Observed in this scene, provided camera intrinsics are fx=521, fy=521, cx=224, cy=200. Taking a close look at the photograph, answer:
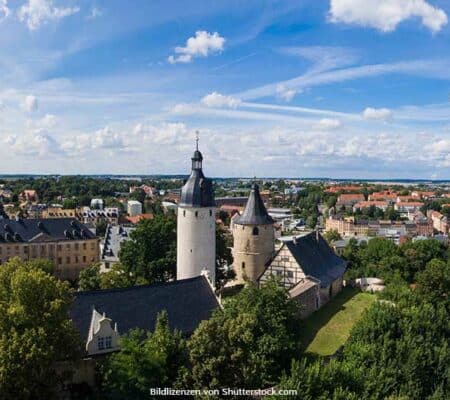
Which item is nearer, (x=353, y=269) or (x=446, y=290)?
(x=446, y=290)

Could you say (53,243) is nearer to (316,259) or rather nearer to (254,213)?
(254,213)

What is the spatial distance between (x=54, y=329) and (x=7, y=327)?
229cm

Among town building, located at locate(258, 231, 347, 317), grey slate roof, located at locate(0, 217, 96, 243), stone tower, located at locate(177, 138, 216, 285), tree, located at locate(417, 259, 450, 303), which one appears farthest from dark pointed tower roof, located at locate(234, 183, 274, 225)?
grey slate roof, located at locate(0, 217, 96, 243)

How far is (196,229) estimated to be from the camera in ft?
158

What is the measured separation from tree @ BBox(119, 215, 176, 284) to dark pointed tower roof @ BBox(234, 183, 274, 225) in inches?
312

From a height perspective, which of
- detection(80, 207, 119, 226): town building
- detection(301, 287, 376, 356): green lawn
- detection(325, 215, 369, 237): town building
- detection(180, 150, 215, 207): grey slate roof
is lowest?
detection(325, 215, 369, 237): town building

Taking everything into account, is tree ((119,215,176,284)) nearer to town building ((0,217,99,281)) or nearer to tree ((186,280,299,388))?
tree ((186,280,299,388))

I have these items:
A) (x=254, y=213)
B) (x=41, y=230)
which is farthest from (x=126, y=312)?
(x=41, y=230)

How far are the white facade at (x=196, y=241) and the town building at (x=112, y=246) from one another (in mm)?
32361

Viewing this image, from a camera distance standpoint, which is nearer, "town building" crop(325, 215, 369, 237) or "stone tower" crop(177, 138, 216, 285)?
"stone tower" crop(177, 138, 216, 285)

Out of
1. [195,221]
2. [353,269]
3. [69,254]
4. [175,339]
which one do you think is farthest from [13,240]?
[175,339]

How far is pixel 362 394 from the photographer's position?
27969mm

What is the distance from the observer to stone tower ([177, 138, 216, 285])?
48.0 meters

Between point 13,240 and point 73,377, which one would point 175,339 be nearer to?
point 73,377
